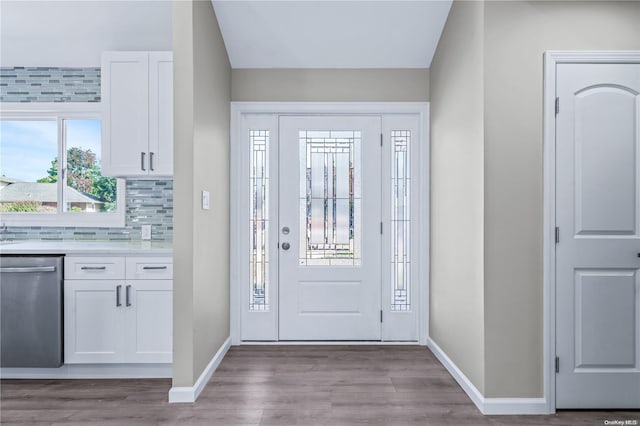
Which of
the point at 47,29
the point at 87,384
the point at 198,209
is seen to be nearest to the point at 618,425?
the point at 198,209

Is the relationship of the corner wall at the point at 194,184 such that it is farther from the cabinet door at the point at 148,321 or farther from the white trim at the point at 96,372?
the white trim at the point at 96,372

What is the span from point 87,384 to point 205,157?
5.77 feet

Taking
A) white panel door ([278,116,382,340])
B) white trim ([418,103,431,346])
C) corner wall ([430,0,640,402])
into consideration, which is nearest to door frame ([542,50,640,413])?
corner wall ([430,0,640,402])

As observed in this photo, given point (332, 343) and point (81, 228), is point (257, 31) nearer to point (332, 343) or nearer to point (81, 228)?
point (81, 228)

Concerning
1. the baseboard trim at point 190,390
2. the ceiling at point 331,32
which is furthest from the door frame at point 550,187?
the baseboard trim at point 190,390

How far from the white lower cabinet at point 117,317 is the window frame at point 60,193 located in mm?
Result: 790

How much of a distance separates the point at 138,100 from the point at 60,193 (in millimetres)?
1328

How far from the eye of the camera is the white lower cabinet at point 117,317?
2660 mm

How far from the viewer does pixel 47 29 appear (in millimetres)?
3041

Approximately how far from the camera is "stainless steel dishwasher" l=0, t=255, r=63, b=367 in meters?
2.63

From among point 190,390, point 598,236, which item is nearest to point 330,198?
point 190,390

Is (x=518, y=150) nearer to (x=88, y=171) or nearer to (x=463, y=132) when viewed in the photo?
(x=463, y=132)

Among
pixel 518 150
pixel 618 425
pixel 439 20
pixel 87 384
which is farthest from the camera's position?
pixel 439 20

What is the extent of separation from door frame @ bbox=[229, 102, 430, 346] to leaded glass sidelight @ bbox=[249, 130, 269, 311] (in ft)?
0.38
